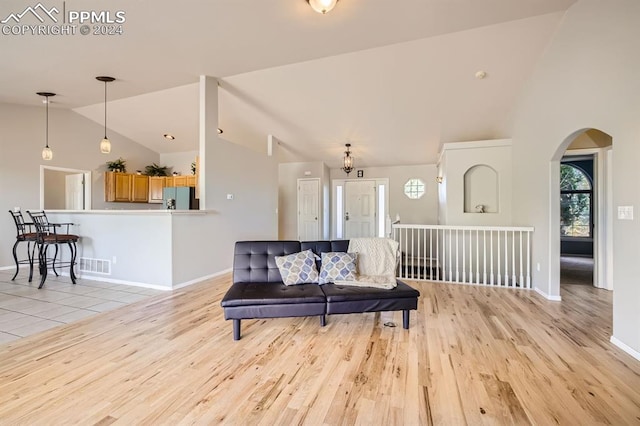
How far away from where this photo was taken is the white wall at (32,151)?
5.35m

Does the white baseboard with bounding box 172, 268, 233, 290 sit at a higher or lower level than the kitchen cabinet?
lower

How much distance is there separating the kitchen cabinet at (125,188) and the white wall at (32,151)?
0.21 meters

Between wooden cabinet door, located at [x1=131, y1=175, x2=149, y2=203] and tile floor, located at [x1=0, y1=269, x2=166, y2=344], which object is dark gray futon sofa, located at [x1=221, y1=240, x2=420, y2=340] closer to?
tile floor, located at [x1=0, y1=269, x2=166, y2=344]

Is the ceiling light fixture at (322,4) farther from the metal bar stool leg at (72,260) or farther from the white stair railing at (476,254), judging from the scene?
the metal bar stool leg at (72,260)

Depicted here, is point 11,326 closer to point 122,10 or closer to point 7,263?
point 122,10

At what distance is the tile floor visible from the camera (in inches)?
112

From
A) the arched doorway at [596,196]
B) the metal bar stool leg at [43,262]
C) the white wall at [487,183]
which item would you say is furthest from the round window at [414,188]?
the metal bar stool leg at [43,262]

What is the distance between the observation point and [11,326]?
9.16ft

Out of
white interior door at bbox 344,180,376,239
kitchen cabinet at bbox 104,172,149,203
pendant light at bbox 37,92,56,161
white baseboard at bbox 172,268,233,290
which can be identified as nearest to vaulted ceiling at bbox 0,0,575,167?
pendant light at bbox 37,92,56,161

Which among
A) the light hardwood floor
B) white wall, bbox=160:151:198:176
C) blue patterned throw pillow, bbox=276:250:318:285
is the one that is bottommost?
the light hardwood floor

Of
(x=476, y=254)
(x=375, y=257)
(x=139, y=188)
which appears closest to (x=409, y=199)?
(x=476, y=254)

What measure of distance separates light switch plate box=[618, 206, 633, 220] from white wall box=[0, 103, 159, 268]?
341 inches

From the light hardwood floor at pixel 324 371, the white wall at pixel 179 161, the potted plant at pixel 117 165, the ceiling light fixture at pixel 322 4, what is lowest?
the light hardwood floor at pixel 324 371

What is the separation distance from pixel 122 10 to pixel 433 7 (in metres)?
3.24
